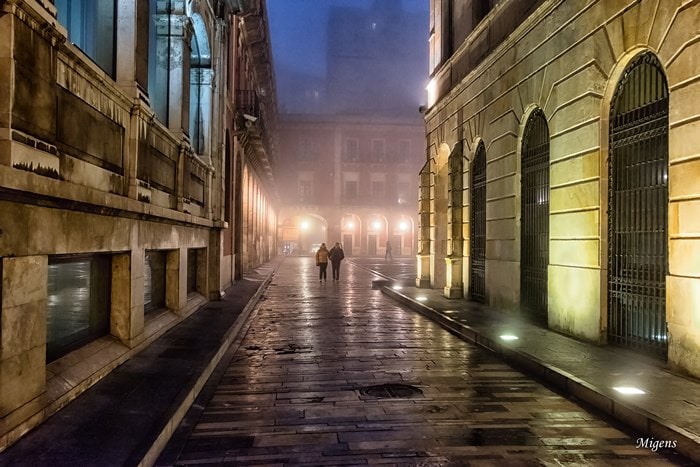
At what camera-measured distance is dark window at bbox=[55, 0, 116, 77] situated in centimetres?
775

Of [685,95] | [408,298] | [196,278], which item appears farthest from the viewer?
[408,298]

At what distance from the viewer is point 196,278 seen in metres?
14.0

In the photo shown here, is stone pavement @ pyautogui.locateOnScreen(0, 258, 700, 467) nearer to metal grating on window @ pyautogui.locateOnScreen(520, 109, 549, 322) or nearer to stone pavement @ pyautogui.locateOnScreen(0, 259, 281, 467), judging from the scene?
stone pavement @ pyautogui.locateOnScreen(0, 259, 281, 467)

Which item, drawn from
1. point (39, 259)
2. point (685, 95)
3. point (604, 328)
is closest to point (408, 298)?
point (604, 328)

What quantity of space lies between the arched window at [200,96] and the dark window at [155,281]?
16.1 feet

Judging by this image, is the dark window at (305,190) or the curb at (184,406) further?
the dark window at (305,190)

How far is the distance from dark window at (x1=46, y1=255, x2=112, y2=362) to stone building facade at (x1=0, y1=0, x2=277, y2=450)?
0.02 metres

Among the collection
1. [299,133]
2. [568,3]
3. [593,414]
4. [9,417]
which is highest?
[299,133]

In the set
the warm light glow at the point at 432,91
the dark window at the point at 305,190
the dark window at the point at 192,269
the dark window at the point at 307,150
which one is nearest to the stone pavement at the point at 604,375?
the dark window at the point at 192,269

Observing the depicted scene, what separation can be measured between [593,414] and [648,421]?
75 centimetres

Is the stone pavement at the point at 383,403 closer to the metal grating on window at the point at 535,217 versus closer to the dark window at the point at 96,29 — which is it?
the metal grating on window at the point at 535,217

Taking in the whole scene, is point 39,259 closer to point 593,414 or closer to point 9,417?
point 9,417

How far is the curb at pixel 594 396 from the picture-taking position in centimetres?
450

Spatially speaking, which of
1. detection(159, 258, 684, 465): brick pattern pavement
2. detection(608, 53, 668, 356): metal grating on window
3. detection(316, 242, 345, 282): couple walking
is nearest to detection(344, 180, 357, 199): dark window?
detection(316, 242, 345, 282): couple walking
